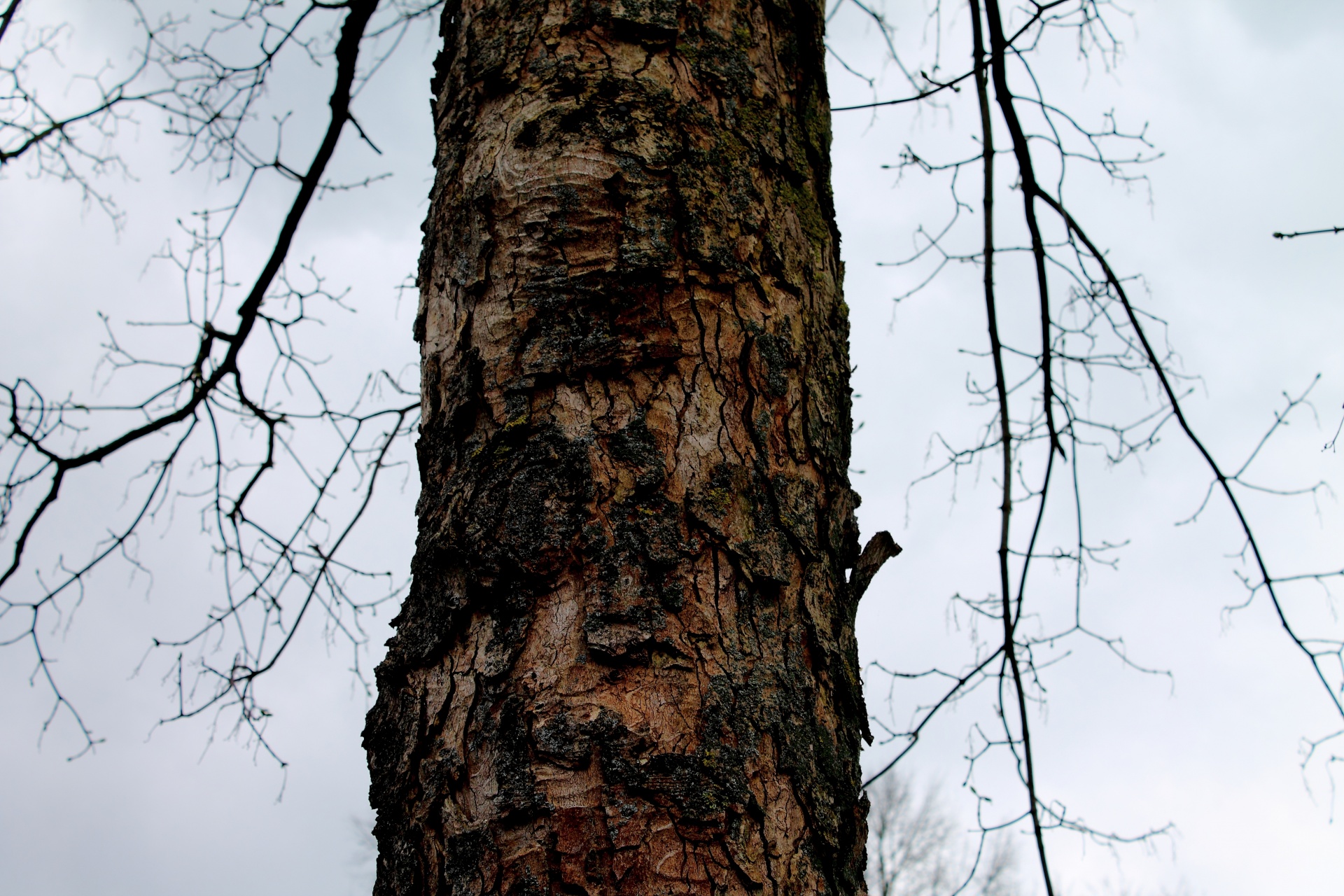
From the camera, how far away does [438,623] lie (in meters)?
1.06

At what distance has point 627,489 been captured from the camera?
103 cm

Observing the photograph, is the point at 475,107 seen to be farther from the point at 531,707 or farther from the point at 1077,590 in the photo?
the point at 1077,590

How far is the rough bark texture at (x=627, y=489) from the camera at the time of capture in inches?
36.9

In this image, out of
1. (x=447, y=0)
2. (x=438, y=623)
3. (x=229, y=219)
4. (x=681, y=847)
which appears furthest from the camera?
(x=229, y=219)

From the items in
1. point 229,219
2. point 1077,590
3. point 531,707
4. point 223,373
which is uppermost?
point 229,219

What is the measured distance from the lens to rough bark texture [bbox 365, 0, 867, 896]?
3.08 feet

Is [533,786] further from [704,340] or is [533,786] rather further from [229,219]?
[229,219]

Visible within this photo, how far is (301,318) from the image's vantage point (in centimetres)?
243

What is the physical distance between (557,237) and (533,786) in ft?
2.26

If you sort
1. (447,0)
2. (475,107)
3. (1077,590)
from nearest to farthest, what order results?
(475,107)
(447,0)
(1077,590)

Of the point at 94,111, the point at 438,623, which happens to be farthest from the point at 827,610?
the point at 94,111

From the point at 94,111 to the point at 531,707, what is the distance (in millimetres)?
2374

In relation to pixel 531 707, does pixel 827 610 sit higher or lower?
higher

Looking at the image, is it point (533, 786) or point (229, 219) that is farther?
point (229, 219)
